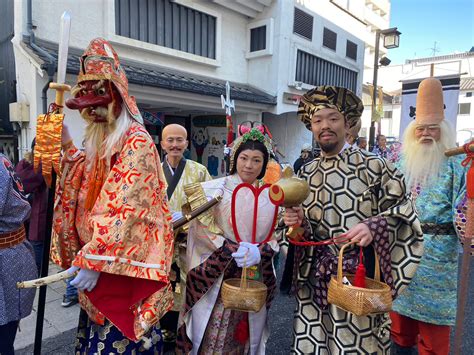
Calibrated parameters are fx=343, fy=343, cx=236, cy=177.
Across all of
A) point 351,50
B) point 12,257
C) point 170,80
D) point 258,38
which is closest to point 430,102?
point 12,257

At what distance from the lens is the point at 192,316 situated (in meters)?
2.48

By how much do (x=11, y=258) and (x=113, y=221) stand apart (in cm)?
122

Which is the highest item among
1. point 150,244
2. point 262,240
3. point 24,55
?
point 24,55

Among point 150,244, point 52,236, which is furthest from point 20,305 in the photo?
point 150,244

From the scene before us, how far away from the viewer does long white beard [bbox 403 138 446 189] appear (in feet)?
8.70

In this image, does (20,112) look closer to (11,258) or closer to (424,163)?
(11,258)

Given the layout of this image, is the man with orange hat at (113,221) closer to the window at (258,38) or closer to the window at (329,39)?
the window at (258,38)

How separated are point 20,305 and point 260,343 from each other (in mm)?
1666

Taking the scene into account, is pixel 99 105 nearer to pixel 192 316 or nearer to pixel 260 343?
pixel 192 316

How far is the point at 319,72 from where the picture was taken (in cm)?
1270

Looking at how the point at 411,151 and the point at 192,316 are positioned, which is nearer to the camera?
the point at 192,316

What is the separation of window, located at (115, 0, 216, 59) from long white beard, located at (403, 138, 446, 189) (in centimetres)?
717

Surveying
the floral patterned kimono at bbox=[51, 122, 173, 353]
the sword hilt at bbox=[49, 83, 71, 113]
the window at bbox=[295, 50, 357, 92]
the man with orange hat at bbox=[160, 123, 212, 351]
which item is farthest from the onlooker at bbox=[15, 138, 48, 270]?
the window at bbox=[295, 50, 357, 92]

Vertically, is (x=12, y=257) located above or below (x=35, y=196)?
below
